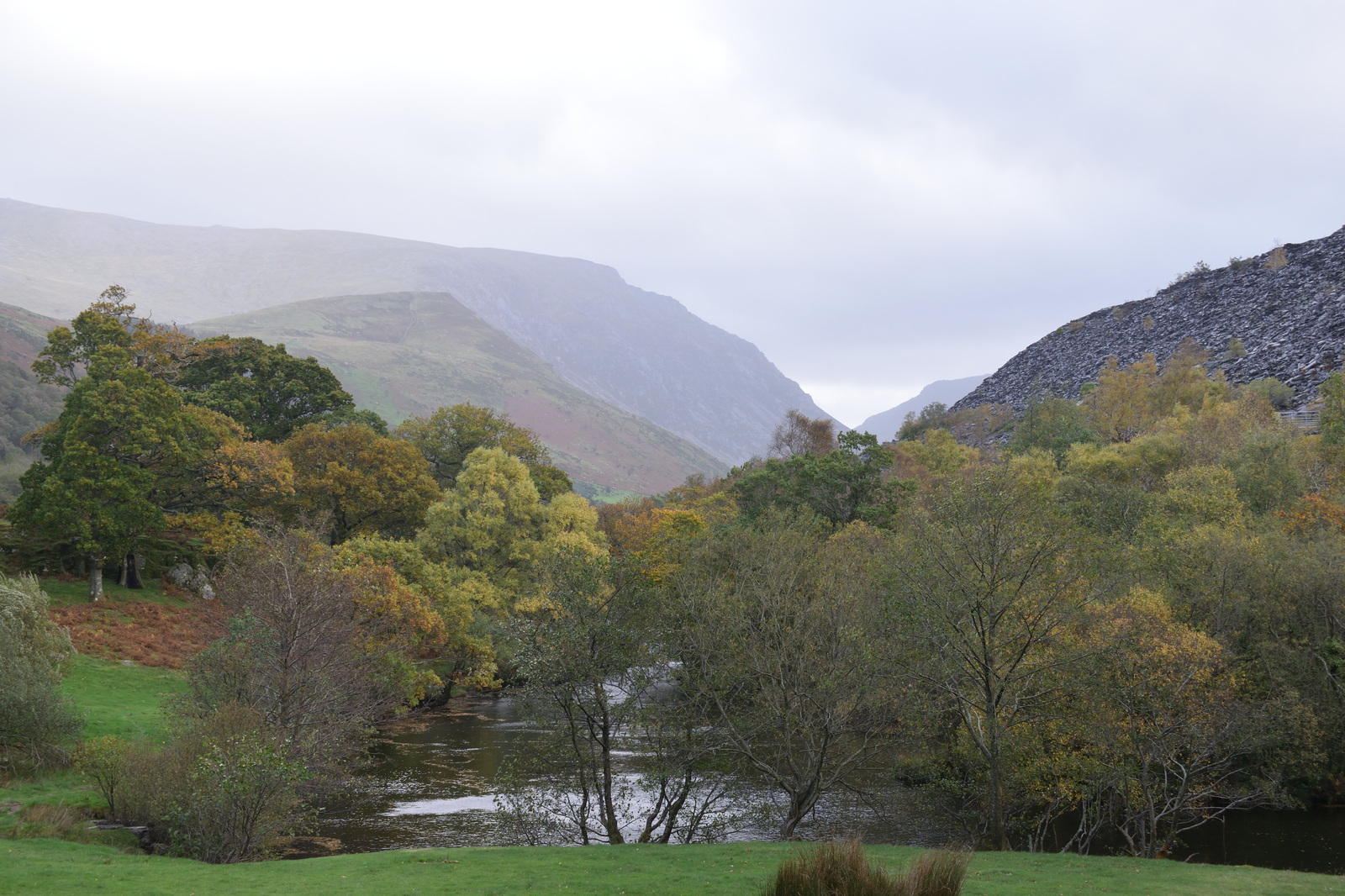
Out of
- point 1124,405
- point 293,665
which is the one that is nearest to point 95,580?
point 293,665

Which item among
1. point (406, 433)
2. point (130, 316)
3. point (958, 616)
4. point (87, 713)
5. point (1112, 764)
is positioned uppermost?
point (130, 316)

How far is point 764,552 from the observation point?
42781 millimetres

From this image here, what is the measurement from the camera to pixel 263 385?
81875mm

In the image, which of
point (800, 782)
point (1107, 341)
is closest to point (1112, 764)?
point (800, 782)

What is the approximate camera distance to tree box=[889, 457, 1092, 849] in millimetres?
25453

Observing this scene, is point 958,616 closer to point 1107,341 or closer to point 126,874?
point 126,874

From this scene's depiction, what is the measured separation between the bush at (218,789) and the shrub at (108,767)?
39 centimetres

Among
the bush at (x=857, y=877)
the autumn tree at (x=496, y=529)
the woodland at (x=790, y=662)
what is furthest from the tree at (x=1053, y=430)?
the bush at (x=857, y=877)

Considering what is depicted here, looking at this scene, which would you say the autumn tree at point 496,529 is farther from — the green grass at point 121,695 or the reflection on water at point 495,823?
the green grass at point 121,695

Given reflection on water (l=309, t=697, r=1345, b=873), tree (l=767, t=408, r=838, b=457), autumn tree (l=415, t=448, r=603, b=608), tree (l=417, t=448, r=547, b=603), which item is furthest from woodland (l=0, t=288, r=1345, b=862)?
tree (l=767, t=408, r=838, b=457)

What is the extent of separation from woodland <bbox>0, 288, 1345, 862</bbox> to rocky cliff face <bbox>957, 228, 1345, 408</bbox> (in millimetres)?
59083

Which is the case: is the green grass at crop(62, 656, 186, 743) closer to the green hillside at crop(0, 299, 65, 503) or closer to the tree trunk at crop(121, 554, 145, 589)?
the tree trunk at crop(121, 554, 145, 589)

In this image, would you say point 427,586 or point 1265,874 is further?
point 427,586

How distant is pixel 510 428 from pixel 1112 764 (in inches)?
2908
